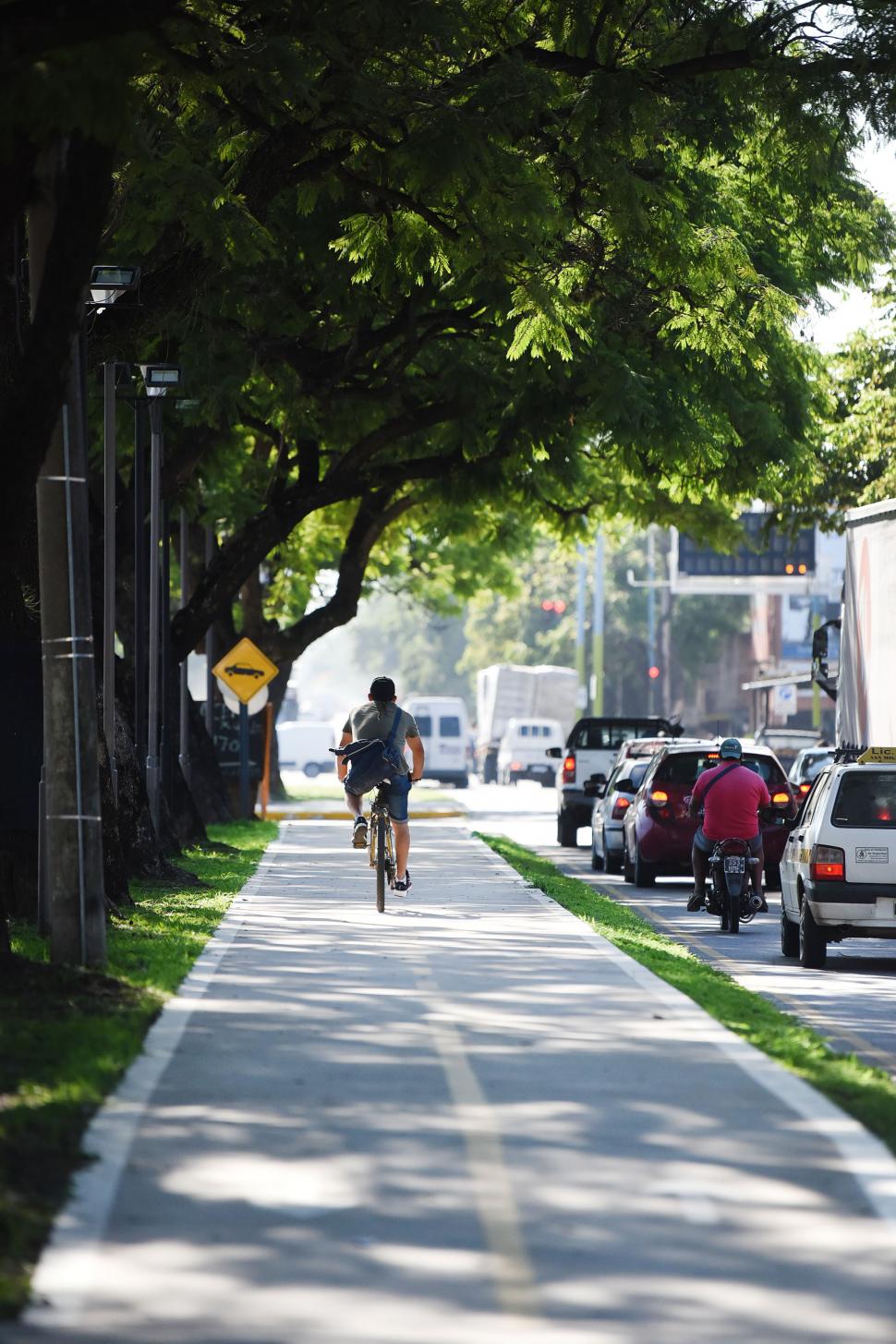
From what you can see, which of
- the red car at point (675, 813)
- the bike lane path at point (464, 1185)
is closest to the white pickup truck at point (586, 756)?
the red car at point (675, 813)

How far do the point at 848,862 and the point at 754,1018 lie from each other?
15.5 ft

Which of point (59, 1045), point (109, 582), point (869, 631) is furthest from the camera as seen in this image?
point (109, 582)

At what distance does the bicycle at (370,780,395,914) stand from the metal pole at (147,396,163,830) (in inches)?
277

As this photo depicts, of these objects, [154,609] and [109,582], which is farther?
[154,609]

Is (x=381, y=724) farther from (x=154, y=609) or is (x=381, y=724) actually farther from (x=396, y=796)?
(x=154, y=609)

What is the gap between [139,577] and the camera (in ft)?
80.9

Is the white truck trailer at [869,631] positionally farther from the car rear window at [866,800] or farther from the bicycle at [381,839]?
the bicycle at [381,839]

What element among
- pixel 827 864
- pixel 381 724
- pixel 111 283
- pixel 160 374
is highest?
pixel 160 374

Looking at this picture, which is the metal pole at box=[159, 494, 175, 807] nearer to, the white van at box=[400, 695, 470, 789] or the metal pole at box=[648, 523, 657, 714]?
the white van at box=[400, 695, 470, 789]

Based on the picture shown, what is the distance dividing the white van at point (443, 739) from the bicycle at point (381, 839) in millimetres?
53065

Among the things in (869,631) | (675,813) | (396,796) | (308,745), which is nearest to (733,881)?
(396,796)

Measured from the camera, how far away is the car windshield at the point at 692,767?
25.7 metres

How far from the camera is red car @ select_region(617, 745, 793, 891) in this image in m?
25.4

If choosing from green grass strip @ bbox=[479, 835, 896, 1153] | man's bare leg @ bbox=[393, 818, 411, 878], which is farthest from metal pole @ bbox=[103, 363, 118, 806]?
green grass strip @ bbox=[479, 835, 896, 1153]
